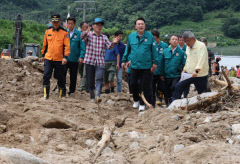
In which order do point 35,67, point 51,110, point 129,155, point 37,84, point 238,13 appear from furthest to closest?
point 238,13 → point 35,67 → point 37,84 → point 51,110 → point 129,155

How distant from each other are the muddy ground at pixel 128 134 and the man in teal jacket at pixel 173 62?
1102mm

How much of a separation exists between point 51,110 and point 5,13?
→ 10241 cm

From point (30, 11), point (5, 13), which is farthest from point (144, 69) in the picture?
point (30, 11)

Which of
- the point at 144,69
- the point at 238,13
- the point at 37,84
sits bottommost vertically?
the point at 37,84

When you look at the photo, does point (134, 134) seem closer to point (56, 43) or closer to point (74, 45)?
point (56, 43)

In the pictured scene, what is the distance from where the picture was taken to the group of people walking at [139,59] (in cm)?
774

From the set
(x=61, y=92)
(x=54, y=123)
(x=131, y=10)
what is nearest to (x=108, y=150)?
(x=54, y=123)

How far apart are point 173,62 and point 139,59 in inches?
40.4

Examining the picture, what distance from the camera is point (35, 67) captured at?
46.4 feet

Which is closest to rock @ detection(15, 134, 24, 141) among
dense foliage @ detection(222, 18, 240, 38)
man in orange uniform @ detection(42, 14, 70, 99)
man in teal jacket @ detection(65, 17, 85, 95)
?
man in orange uniform @ detection(42, 14, 70, 99)

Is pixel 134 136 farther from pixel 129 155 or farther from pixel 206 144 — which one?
pixel 206 144

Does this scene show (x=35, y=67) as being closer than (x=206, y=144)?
No

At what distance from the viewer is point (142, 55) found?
7.85 m

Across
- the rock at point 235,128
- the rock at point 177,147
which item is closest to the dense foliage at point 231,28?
the rock at point 235,128
